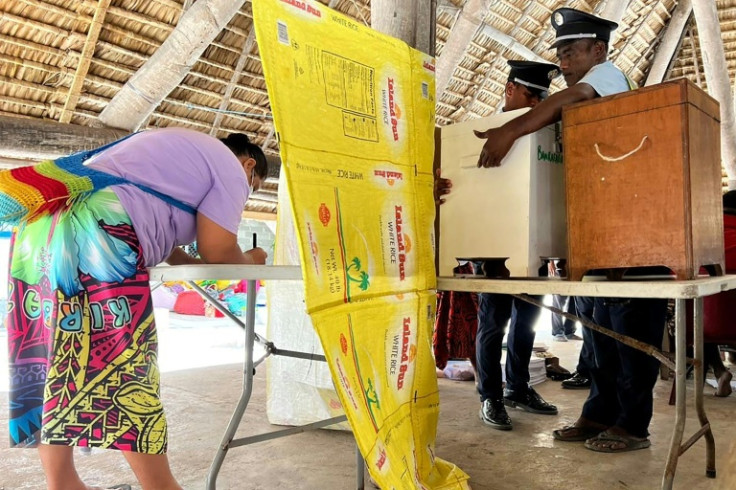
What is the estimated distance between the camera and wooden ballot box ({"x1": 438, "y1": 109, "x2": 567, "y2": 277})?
150cm

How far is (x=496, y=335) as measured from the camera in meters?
2.36

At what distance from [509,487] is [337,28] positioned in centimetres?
135

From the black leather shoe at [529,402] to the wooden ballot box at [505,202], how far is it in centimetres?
113

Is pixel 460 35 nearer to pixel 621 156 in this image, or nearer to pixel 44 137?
pixel 44 137

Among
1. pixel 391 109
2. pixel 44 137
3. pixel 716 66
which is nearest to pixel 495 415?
Result: pixel 391 109

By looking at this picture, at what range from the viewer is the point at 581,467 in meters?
1.84

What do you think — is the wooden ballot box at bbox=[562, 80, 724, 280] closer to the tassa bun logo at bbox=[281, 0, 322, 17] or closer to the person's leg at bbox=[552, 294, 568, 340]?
the tassa bun logo at bbox=[281, 0, 322, 17]

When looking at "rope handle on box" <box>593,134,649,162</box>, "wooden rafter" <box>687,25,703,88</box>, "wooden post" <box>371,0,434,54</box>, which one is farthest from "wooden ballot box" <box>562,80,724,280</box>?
"wooden rafter" <box>687,25,703,88</box>

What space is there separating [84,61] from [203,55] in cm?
105

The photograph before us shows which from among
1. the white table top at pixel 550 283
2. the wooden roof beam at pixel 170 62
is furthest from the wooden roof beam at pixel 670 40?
the white table top at pixel 550 283

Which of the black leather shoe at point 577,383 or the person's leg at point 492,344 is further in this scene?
the black leather shoe at point 577,383

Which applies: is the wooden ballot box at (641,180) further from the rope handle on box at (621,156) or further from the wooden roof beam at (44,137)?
the wooden roof beam at (44,137)

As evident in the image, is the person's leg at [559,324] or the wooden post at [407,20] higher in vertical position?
the wooden post at [407,20]

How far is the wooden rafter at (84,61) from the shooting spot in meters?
4.20
